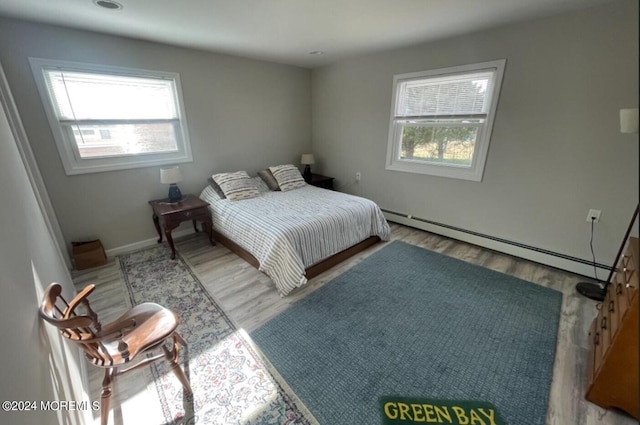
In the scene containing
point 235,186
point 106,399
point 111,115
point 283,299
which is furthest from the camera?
point 235,186

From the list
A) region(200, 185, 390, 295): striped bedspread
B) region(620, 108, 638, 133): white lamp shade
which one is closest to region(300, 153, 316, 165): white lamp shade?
region(200, 185, 390, 295): striped bedspread

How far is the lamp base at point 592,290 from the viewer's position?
91.1 inches

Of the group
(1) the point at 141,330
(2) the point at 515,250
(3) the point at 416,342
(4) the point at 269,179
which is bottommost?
(3) the point at 416,342

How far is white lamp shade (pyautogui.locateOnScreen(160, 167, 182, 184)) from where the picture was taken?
299 centimetres

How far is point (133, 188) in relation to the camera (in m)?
3.09

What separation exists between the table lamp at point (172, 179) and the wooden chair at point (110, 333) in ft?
5.31

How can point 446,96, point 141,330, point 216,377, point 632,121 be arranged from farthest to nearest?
1. point 446,96
2. point 216,377
3. point 141,330
4. point 632,121

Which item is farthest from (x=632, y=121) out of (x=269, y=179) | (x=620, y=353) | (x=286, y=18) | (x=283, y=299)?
(x=269, y=179)

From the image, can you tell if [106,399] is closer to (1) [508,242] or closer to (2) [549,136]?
(1) [508,242]

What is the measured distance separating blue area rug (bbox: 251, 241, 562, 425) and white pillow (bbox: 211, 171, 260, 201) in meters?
1.62

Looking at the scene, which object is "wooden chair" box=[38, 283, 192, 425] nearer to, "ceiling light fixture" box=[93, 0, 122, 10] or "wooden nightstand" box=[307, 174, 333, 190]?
"ceiling light fixture" box=[93, 0, 122, 10]

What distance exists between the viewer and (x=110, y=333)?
120cm

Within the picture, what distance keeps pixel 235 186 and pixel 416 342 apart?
2.63m

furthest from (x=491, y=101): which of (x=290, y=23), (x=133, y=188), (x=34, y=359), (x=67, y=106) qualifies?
(x=67, y=106)
